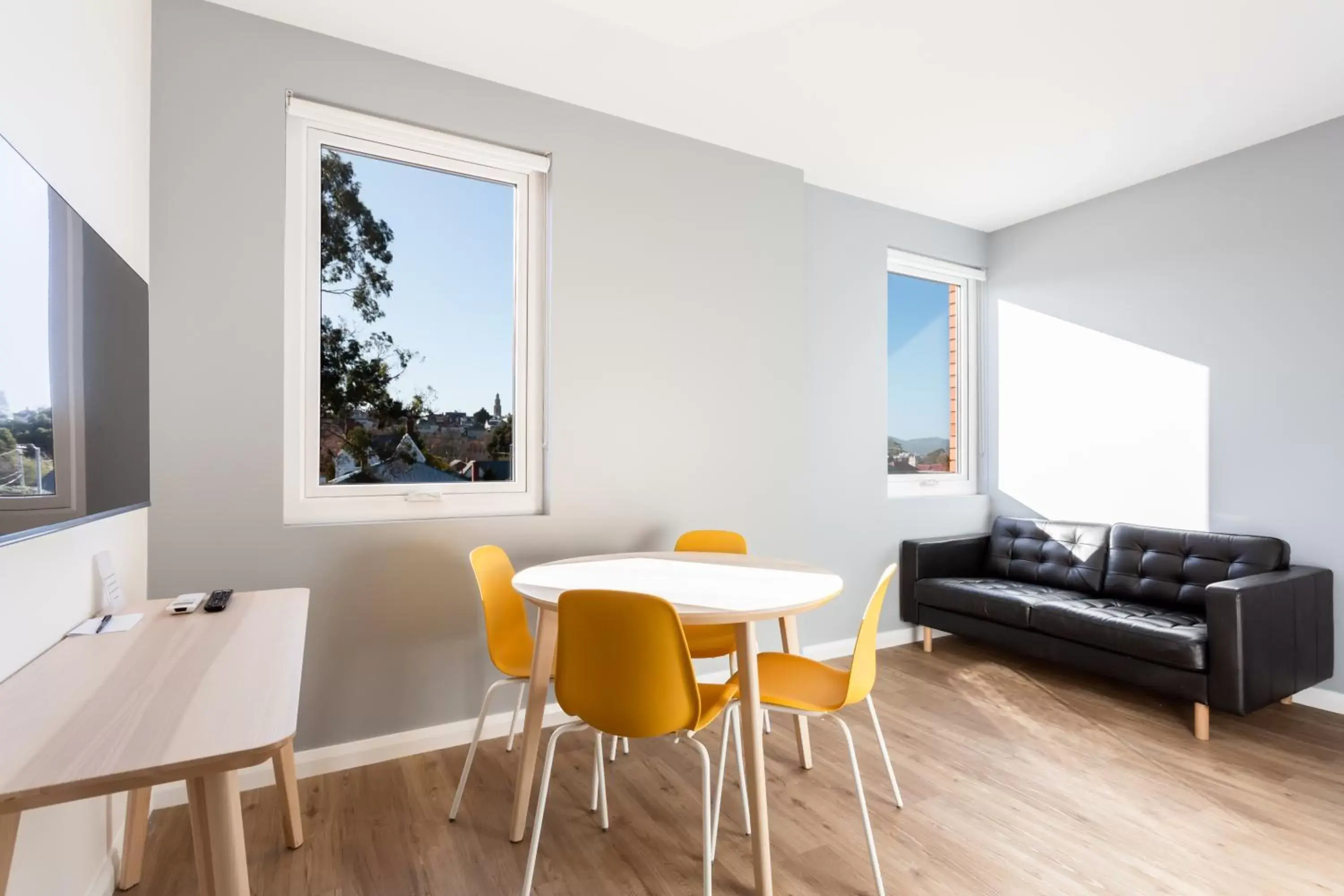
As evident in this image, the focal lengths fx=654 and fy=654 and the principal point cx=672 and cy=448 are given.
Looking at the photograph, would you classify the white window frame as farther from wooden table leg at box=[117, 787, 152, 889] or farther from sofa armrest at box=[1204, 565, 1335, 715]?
sofa armrest at box=[1204, 565, 1335, 715]

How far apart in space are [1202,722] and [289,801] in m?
3.62

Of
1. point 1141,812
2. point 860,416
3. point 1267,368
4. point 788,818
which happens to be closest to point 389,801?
point 788,818

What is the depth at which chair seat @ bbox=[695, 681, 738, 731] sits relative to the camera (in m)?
1.83

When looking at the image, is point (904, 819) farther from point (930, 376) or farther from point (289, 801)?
point (930, 376)

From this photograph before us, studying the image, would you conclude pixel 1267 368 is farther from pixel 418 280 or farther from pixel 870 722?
pixel 418 280

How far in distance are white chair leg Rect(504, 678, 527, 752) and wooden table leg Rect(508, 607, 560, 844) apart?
0.38m

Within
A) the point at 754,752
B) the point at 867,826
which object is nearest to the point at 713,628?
the point at 754,752

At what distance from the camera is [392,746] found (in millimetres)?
2686

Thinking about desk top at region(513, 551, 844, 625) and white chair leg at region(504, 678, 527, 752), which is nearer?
desk top at region(513, 551, 844, 625)

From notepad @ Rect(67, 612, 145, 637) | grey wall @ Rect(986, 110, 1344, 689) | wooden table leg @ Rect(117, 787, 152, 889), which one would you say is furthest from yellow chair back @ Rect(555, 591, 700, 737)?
grey wall @ Rect(986, 110, 1344, 689)

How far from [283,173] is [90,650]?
1.86 metres

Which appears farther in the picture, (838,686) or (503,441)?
(503,441)

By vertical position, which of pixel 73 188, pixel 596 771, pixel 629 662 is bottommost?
pixel 596 771

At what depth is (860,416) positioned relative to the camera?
4.24 meters
